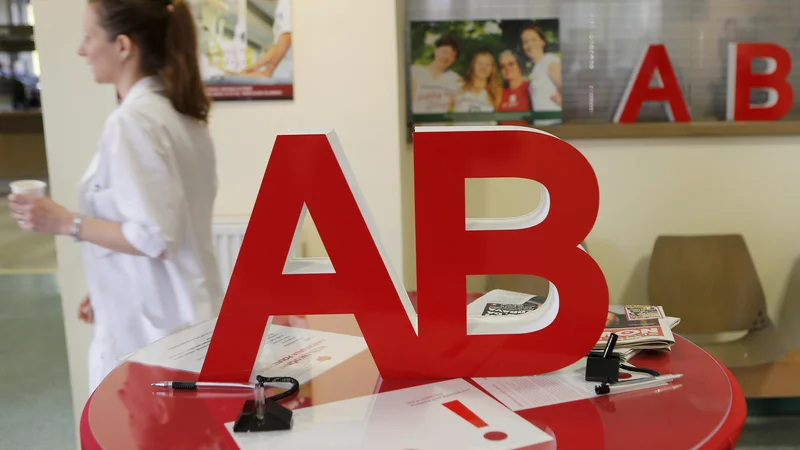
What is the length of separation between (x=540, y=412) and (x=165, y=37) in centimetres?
123

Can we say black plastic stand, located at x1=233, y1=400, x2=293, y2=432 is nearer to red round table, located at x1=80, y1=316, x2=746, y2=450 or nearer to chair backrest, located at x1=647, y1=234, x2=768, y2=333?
red round table, located at x1=80, y1=316, x2=746, y2=450

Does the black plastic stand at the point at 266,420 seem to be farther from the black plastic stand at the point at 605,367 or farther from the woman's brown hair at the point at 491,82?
the woman's brown hair at the point at 491,82

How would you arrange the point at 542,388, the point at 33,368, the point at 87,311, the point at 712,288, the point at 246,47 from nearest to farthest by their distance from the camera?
the point at 542,388
the point at 87,311
the point at 246,47
the point at 712,288
the point at 33,368

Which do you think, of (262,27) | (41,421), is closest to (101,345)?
(262,27)

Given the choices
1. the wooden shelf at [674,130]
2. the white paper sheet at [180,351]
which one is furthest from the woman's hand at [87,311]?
the wooden shelf at [674,130]

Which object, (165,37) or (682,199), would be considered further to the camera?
(682,199)

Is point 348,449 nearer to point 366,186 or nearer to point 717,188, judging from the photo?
point 366,186

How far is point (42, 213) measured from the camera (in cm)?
173

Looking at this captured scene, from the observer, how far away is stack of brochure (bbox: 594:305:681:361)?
1400 millimetres

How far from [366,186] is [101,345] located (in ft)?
3.48

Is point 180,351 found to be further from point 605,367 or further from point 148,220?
point 605,367

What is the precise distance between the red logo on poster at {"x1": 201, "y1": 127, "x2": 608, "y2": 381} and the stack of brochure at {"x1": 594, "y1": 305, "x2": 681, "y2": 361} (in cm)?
14

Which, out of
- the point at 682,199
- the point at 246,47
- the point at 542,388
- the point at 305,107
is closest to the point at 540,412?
the point at 542,388

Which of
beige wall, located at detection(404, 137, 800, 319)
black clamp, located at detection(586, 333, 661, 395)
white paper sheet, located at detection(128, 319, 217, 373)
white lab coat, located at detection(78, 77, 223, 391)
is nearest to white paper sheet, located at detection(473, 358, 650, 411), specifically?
black clamp, located at detection(586, 333, 661, 395)
